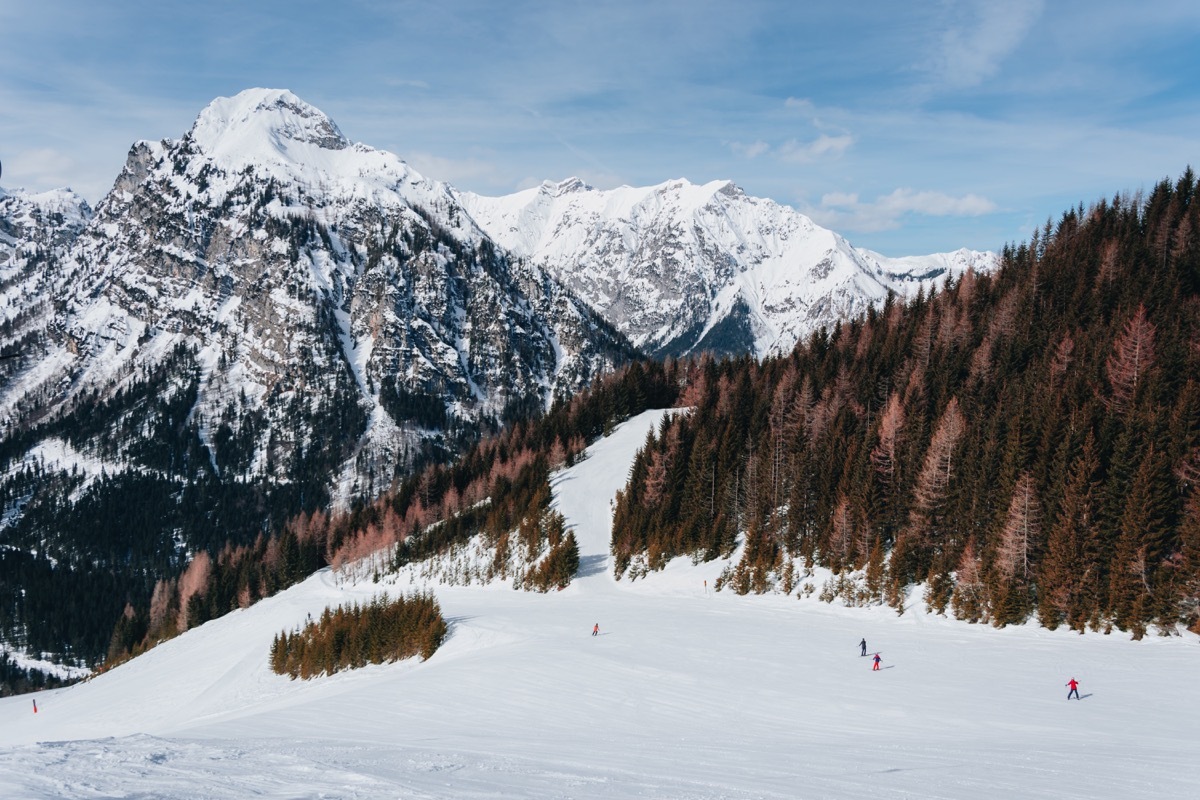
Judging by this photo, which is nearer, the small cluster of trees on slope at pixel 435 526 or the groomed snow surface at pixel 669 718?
the groomed snow surface at pixel 669 718

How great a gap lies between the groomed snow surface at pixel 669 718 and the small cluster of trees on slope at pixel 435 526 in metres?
31.1

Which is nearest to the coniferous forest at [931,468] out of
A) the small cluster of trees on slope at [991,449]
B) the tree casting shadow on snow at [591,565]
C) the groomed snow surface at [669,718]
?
the small cluster of trees on slope at [991,449]

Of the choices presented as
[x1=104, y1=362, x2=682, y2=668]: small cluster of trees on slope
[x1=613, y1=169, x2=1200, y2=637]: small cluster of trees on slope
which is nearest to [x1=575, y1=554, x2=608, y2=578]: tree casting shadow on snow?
[x1=613, y1=169, x2=1200, y2=637]: small cluster of trees on slope

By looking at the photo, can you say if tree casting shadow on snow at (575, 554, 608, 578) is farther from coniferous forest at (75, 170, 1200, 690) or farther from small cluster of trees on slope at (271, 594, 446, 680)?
small cluster of trees on slope at (271, 594, 446, 680)

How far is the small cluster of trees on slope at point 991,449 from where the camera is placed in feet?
176

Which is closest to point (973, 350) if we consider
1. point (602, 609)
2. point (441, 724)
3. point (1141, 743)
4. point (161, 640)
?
point (602, 609)

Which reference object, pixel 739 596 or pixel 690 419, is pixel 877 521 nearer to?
pixel 739 596

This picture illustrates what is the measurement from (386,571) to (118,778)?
105 m

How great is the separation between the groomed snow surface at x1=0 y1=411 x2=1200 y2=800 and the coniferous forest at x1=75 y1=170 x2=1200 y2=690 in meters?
5.69

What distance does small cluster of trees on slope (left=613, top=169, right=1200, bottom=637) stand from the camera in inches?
2111

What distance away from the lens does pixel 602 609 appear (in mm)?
72750

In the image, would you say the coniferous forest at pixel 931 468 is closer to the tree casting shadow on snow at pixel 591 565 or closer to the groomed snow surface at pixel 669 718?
the tree casting shadow on snow at pixel 591 565

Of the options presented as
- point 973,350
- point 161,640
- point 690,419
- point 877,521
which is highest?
point 973,350

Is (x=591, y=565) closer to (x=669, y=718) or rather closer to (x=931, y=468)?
(x=931, y=468)
